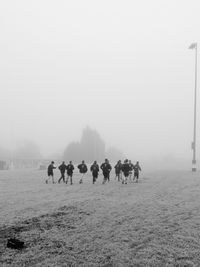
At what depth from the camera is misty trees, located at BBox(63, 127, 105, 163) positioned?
344 ft

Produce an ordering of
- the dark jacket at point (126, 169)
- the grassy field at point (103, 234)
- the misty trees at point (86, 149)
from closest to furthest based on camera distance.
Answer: the grassy field at point (103, 234), the dark jacket at point (126, 169), the misty trees at point (86, 149)

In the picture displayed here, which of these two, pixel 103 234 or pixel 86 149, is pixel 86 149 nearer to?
pixel 86 149

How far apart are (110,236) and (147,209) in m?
3.89

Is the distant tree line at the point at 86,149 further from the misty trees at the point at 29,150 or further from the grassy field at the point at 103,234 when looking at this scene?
the grassy field at the point at 103,234

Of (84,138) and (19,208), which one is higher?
(84,138)

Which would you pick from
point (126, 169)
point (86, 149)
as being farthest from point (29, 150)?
point (126, 169)

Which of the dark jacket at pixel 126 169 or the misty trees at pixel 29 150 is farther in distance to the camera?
the misty trees at pixel 29 150

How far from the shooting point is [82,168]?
87.4ft

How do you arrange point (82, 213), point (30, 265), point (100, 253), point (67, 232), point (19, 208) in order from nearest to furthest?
point (30, 265)
point (100, 253)
point (67, 232)
point (82, 213)
point (19, 208)

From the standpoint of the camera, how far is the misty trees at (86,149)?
104981 mm

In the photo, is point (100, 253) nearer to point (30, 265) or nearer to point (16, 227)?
point (30, 265)

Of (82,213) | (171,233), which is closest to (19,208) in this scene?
(82,213)

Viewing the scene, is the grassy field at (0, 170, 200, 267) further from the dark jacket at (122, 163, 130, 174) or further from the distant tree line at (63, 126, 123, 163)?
the distant tree line at (63, 126, 123, 163)

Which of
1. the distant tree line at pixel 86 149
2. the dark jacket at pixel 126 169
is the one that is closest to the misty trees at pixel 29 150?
the distant tree line at pixel 86 149
